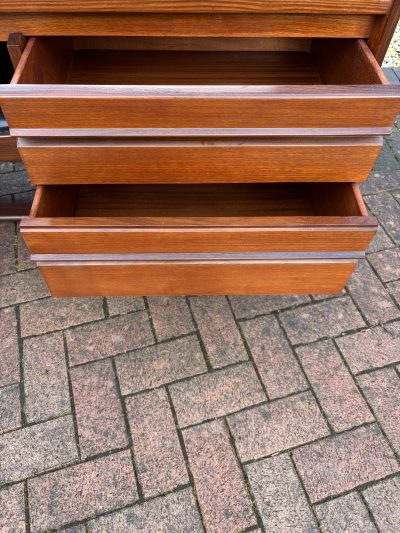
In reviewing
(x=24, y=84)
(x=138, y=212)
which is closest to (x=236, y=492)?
(x=138, y=212)

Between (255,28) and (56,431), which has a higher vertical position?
(255,28)

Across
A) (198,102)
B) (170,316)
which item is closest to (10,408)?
(170,316)

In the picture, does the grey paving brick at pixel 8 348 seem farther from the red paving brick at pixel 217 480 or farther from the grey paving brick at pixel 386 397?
the grey paving brick at pixel 386 397

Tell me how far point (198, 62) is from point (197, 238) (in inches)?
22.5

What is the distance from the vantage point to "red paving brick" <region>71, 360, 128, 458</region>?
1189mm

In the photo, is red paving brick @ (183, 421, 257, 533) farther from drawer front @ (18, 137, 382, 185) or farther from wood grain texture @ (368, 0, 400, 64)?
wood grain texture @ (368, 0, 400, 64)

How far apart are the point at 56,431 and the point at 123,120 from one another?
0.81 metres

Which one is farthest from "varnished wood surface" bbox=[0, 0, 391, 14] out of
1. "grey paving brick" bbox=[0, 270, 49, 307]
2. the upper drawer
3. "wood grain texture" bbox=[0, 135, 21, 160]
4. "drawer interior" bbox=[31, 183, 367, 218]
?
"grey paving brick" bbox=[0, 270, 49, 307]

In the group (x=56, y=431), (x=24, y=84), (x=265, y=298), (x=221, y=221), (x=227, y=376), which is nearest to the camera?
(x=24, y=84)

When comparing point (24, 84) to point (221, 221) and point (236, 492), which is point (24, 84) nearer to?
point (221, 221)

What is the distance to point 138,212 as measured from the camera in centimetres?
136

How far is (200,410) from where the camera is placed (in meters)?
1.25

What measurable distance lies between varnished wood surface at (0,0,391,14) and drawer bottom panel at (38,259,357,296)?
58 centimetres

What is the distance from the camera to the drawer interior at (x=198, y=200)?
4.46ft
